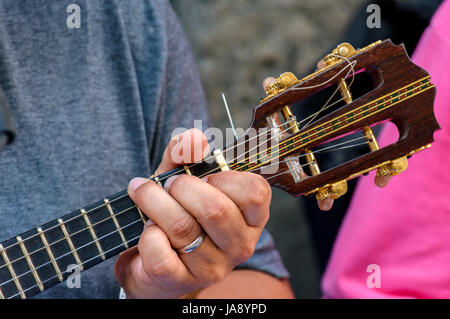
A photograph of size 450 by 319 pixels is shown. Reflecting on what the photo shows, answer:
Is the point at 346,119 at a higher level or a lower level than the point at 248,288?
higher

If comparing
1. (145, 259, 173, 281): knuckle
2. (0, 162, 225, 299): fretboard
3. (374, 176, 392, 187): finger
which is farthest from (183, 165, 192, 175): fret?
(374, 176, 392, 187): finger

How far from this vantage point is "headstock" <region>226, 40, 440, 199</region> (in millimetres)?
478

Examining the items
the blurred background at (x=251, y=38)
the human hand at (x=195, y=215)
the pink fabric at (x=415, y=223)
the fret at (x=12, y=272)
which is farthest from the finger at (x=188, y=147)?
the blurred background at (x=251, y=38)

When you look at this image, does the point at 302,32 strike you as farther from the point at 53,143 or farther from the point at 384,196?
the point at 53,143

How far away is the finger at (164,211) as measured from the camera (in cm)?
49

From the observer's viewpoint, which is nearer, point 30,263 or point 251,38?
point 30,263

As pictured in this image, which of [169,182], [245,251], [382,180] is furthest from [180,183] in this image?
[382,180]

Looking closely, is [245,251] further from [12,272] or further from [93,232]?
[12,272]

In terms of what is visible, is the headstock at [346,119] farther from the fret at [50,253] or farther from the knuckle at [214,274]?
the fret at [50,253]

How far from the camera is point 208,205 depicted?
0.48 m

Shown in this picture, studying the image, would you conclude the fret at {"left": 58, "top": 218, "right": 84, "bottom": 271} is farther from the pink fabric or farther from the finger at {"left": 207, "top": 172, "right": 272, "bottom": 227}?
the pink fabric

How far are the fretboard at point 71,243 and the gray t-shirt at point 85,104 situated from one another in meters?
0.07

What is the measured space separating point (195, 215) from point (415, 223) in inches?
17.2
